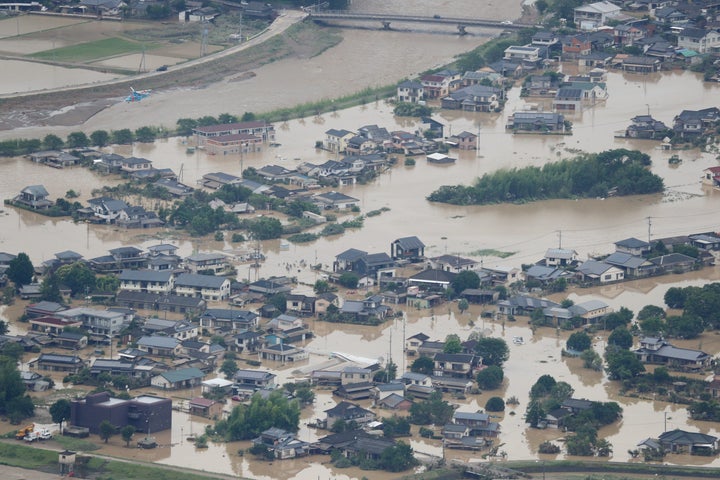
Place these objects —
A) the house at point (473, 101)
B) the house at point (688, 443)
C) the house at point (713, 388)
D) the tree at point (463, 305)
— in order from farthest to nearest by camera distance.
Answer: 1. the house at point (473, 101)
2. the tree at point (463, 305)
3. the house at point (713, 388)
4. the house at point (688, 443)

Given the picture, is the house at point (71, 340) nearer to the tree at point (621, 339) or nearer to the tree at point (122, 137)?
the tree at point (621, 339)

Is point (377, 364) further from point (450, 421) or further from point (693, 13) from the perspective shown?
point (693, 13)

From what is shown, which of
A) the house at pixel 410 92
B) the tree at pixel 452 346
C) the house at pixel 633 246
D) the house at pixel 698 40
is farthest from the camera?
the house at pixel 698 40

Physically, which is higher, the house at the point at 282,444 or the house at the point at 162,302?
the house at the point at 162,302

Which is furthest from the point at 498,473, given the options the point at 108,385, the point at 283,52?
Answer: the point at 283,52

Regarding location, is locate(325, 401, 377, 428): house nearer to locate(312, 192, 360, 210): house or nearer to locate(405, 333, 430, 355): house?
locate(405, 333, 430, 355): house

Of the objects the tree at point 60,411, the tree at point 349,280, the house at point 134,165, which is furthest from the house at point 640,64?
the tree at point 60,411

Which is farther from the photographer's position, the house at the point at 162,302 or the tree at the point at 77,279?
the tree at the point at 77,279
